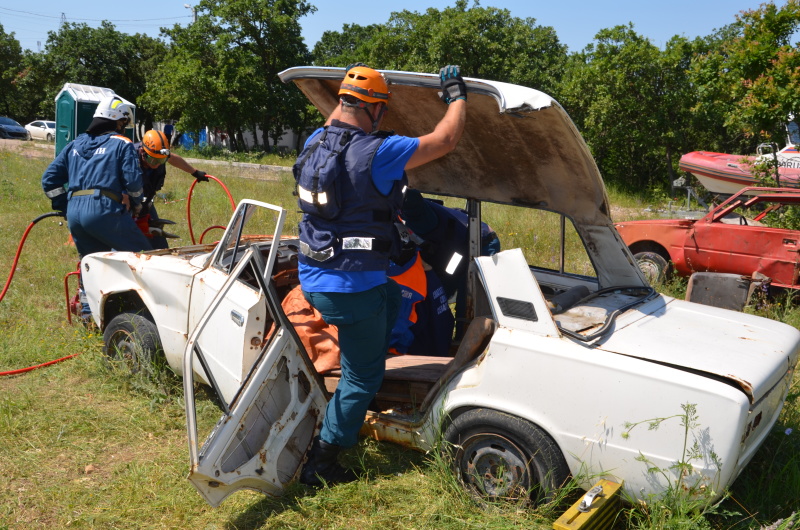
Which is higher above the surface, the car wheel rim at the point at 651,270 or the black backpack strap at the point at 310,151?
the black backpack strap at the point at 310,151

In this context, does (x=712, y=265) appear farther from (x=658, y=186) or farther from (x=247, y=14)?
(x=247, y=14)

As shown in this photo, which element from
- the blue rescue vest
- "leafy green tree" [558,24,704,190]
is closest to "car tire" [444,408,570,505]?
the blue rescue vest

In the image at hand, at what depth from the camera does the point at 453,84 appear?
3.01m

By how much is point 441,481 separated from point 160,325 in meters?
2.19

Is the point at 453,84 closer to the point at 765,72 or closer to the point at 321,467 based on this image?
the point at 321,467

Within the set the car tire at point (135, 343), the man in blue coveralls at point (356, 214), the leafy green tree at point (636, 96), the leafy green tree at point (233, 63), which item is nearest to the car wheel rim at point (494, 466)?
the man in blue coveralls at point (356, 214)

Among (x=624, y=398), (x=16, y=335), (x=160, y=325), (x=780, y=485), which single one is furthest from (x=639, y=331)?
(x=16, y=335)

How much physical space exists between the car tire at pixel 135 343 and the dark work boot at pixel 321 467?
164cm

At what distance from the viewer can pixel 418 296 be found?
4.07m

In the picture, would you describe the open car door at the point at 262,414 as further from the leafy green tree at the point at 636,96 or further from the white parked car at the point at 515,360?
the leafy green tree at the point at 636,96

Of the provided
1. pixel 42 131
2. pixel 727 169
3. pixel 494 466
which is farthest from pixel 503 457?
pixel 42 131

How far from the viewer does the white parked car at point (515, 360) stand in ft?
8.57

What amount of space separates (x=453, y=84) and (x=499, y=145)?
82cm

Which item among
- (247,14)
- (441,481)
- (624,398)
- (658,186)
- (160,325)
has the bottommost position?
(441,481)
